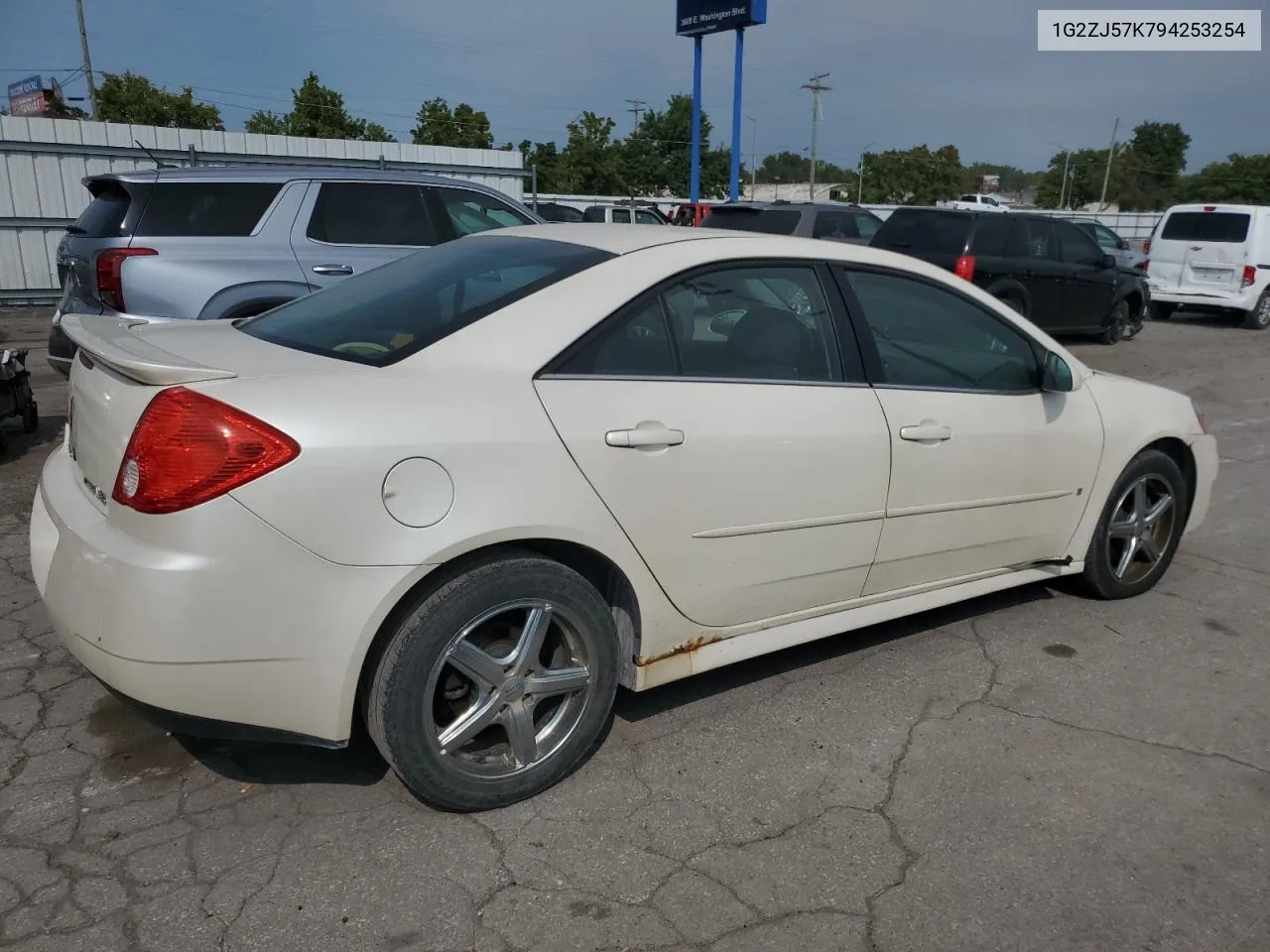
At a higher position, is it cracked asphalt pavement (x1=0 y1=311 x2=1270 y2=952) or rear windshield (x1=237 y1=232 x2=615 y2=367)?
rear windshield (x1=237 y1=232 x2=615 y2=367)

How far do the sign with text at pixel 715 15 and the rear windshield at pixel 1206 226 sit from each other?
8.55 metres

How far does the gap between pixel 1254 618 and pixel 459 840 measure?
3726 millimetres

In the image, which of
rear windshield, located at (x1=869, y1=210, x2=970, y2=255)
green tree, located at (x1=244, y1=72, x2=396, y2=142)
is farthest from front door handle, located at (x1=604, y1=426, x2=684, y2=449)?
green tree, located at (x1=244, y1=72, x2=396, y2=142)

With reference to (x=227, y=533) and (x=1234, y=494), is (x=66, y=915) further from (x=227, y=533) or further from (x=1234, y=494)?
(x=1234, y=494)

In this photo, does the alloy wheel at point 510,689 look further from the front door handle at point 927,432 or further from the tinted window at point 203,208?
the tinted window at point 203,208

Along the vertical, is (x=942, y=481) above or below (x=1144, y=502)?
above

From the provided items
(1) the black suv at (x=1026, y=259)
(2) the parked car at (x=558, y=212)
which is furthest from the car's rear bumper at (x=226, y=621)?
(2) the parked car at (x=558, y=212)

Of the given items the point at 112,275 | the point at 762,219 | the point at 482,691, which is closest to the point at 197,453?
the point at 482,691

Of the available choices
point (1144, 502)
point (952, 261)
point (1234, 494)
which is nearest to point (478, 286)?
point (1144, 502)

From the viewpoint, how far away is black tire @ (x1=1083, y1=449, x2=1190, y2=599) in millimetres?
4402

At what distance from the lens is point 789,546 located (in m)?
3.28

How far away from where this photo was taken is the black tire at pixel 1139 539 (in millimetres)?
4402

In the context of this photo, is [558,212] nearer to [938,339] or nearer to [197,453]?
[938,339]

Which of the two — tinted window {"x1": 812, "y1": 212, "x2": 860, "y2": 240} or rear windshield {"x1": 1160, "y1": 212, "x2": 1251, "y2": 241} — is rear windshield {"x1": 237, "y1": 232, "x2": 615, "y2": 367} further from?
rear windshield {"x1": 1160, "y1": 212, "x2": 1251, "y2": 241}
